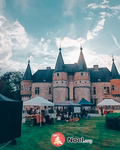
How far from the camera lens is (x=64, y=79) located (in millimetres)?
35406

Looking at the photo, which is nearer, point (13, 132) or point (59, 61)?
point (13, 132)

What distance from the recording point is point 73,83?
36875 mm

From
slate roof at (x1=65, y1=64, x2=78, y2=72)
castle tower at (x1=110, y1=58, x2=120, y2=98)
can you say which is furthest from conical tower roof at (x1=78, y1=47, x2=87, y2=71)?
castle tower at (x1=110, y1=58, x2=120, y2=98)

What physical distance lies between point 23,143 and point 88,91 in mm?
28859

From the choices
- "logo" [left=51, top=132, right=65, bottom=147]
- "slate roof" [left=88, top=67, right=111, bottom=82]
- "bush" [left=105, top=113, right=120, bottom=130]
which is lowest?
"logo" [left=51, top=132, right=65, bottom=147]

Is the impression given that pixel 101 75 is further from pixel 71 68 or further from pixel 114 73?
pixel 71 68

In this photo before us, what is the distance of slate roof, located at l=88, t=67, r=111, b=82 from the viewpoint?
124 ft

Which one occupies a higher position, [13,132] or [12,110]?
→ [12,110]

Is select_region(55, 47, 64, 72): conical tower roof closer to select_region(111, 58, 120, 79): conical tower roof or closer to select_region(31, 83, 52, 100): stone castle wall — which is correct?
select_region(31, 83, 52, 100): stone castle wall

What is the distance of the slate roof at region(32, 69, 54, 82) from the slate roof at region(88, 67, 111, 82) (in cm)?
1136

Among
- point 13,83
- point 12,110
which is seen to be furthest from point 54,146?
point 13,83

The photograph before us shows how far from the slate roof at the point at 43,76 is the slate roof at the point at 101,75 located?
11.4 metres

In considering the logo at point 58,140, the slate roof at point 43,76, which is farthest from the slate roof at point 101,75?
the logo at point 58,140

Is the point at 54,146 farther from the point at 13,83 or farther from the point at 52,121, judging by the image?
the point at 13,83
